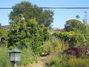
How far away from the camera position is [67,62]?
12250 millimetres

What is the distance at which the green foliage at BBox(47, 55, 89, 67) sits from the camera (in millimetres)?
11516

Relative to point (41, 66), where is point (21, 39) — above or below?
above

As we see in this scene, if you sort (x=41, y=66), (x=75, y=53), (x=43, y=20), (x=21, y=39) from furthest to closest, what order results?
1. (x=43, y=20)
2. (x=21, y=39)
3. (x=75, y=53)
4. (x=41, y=66)

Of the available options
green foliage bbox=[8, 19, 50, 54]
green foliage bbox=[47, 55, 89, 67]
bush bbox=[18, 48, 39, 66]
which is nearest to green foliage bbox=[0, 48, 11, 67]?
bush bbox=[18, 48, 39, 66]

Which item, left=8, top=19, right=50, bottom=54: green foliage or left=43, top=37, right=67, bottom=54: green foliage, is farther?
left=43, top=37, right=67, bottom=54: green foliage

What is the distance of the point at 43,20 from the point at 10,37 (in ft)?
114

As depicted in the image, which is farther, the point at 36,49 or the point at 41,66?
the point at 36,49

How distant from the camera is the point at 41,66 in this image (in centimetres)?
1313

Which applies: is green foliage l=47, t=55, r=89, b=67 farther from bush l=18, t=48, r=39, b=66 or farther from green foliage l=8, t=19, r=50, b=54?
green foliage l=8, t=19, r=50, b=54

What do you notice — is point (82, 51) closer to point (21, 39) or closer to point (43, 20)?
point (21, 39)

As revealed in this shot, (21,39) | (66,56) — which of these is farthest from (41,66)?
(21,39)

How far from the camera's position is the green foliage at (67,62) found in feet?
37.8

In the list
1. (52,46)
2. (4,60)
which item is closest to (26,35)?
(52,46)

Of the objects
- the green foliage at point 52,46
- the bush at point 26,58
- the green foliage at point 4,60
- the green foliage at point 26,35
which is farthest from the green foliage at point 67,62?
the green foliage at point 52,46
